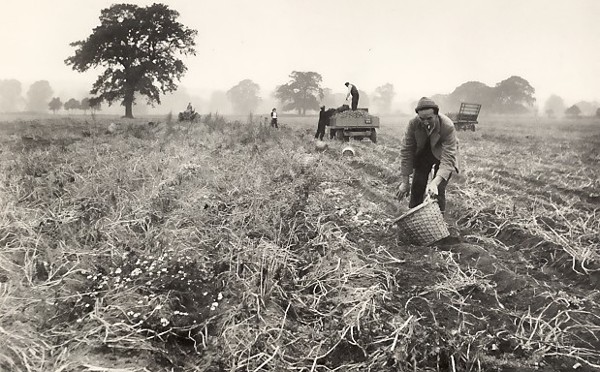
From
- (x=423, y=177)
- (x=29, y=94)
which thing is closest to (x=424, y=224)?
(x=423, y=177)

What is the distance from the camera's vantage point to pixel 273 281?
2650mm

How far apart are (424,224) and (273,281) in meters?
1.50

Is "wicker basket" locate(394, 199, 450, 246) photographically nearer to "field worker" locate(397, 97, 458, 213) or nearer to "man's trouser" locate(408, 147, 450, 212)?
"field worker" locate(397, 97, 458, 213)

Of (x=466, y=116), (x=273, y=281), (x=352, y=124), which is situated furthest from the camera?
(x=466, y=116)

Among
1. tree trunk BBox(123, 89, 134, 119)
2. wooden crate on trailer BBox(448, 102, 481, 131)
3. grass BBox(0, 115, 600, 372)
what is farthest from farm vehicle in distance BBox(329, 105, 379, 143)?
tree trunk BBox(123, 89, 134, 119)

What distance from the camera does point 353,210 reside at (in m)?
4.54

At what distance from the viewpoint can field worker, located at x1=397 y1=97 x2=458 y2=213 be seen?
142 inches

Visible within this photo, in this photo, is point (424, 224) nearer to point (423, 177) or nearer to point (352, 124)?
point (423, 177)

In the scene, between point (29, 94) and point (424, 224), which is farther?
point (29, 94)

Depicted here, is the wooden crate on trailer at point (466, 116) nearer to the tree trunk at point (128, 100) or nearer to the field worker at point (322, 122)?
the field worker at point (322, 122)

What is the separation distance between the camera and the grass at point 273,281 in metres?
2.08

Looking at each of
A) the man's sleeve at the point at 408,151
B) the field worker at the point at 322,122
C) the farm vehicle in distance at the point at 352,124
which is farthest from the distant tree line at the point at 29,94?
the man's sleeve at the point at 408,151

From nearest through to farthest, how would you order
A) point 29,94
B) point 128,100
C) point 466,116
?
point 466,116
point 128,100
point 29,94

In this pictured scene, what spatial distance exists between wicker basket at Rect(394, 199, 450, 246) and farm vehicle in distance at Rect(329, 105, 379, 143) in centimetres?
848
